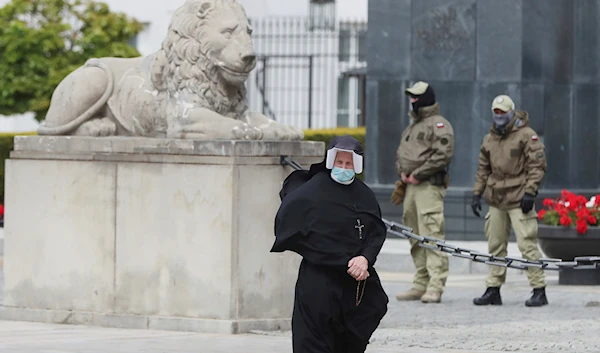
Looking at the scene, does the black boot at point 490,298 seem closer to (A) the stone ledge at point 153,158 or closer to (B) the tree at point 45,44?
(A) the stone ledge at point 153,158

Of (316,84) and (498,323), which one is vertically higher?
(316,84)

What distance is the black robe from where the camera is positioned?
25.5ft

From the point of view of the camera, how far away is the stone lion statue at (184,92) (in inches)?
445

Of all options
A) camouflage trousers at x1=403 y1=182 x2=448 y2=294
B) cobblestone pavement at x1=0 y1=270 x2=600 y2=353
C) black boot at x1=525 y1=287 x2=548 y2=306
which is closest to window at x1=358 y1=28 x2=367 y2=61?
camouflage trousers at x1=403 y1=182 x2=448 y2=294

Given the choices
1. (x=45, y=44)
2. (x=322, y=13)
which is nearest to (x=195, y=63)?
(x=45, y=44)

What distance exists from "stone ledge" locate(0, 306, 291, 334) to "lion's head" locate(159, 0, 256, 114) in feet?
5.27

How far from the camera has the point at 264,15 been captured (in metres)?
38.9

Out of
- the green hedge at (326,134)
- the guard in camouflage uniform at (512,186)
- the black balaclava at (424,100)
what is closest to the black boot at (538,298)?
the guard in camouflage uniform at (512,186)

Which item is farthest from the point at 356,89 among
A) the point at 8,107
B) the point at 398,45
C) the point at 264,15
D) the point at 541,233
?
the point at 541,233

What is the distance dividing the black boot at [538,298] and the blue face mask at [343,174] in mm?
5739

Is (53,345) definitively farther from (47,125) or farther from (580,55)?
(580,55)

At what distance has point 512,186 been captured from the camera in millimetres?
13258

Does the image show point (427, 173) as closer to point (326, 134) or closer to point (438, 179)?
point (438, 179)

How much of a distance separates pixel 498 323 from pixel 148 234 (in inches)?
110
